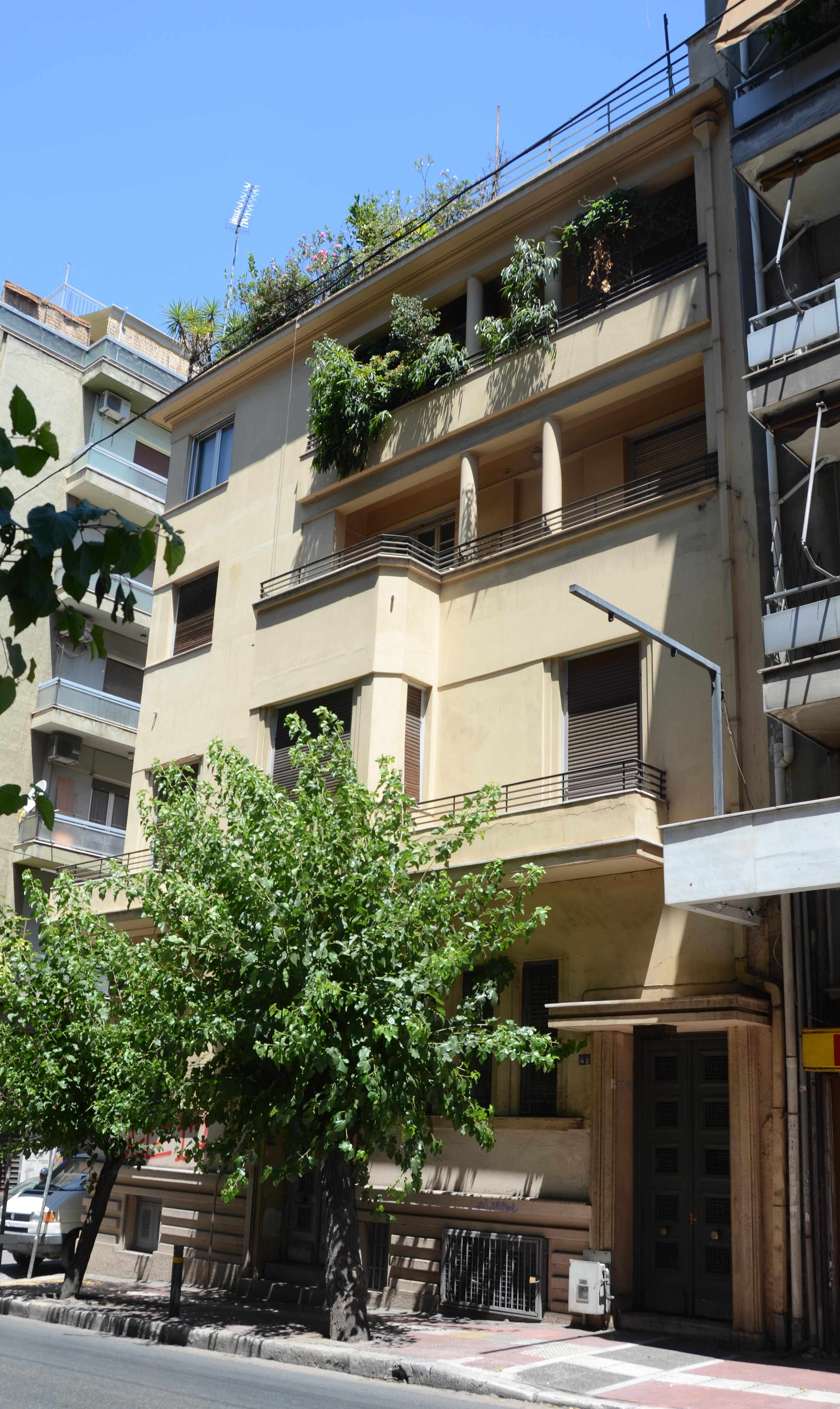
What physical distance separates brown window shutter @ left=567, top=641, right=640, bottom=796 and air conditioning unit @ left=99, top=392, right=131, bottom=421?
22.8 metres

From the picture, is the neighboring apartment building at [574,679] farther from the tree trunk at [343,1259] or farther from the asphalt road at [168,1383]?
the asphalt road at [168,1383]

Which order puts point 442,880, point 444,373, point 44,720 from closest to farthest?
point 442,880
point 444,373
point 44,720

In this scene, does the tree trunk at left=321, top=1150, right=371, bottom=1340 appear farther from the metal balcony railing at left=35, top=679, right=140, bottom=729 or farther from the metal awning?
the metal balcony railing at left=35, top=679, right=140, bottom=729

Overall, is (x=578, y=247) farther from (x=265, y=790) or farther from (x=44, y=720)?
(x=44, y=720)

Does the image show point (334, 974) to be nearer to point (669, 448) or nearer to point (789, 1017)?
point (789, 1017)

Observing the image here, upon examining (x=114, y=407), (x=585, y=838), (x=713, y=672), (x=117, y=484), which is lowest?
(x=585, y=838)

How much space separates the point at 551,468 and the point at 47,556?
Result: 1501 cm

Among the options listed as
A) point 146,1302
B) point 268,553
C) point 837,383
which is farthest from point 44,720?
point 837,383

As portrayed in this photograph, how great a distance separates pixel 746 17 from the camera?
15203 mm

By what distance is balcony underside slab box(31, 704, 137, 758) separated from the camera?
105 ft

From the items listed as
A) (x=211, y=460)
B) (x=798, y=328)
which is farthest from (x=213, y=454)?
(x=798, y=328)

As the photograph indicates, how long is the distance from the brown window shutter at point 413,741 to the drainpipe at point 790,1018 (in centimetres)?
586

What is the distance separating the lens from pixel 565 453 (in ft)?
63.1

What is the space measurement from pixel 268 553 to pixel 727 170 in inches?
391
